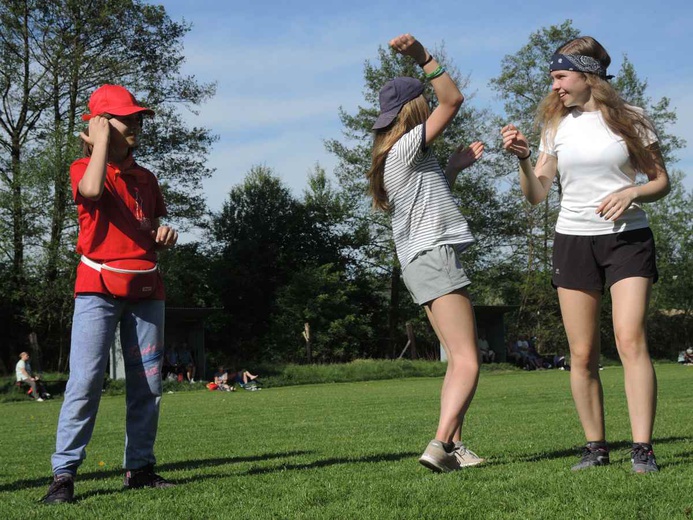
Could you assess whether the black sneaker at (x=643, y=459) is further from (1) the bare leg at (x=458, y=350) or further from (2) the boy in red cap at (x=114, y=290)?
(2) the boy in red cap at (x=114, y=290)

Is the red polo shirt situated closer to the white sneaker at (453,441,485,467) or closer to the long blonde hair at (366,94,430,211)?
the long blonde hair at (366,94,430,211)

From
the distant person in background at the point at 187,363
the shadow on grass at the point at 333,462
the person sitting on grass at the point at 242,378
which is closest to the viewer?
the shadow on grass at the point at 333,462

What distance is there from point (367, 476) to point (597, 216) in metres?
1.88

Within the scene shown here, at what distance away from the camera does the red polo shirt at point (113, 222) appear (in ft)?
15.5

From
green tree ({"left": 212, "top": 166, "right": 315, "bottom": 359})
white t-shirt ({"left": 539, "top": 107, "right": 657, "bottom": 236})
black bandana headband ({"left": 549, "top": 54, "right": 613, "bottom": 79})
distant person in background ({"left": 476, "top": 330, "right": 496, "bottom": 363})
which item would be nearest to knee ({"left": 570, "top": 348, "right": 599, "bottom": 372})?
white t-shirt ({"left": 539, "top": 107, "right": 657, "bottom": 236})

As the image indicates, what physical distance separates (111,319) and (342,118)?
4203 centimetres

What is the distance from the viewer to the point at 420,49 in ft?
15.7

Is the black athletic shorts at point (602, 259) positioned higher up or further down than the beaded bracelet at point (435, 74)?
further down

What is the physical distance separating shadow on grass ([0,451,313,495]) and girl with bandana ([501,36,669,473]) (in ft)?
7.93

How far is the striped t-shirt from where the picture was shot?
4965 mm

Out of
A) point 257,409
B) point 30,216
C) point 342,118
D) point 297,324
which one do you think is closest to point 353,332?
point 297,324

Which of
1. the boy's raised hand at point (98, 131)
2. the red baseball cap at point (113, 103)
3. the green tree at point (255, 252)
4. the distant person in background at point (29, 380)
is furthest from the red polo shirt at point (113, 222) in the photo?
the green tree at point (255, 252)

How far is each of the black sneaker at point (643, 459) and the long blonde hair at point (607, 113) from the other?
147cm

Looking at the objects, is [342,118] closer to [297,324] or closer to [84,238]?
[297,324]
